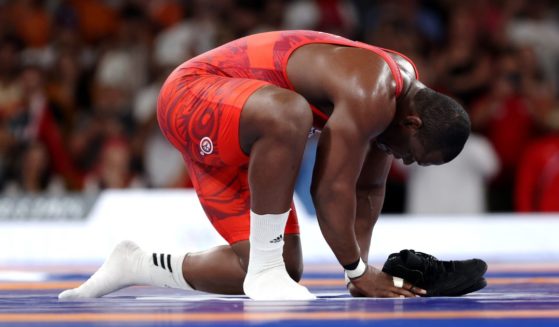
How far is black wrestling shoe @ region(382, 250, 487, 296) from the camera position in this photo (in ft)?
11.8

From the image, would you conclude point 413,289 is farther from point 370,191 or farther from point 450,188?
point 450,188

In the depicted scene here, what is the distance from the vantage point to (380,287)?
360 centimetres

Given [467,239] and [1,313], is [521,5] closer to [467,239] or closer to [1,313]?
[467,239]

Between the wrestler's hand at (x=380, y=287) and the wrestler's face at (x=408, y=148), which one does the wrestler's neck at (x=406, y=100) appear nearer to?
the wrestler's face at (x=408, y=148)

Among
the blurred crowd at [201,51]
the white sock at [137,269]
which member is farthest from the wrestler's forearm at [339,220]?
the blurred crowd at [201,51]

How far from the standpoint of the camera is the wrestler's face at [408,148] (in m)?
3.64

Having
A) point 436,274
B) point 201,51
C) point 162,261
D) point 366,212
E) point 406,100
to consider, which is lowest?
point 436,274

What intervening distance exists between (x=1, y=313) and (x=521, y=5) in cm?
655

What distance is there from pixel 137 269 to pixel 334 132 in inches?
40.1

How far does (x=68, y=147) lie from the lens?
8250 mm

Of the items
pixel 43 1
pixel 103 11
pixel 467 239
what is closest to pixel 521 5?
pixel 467 239

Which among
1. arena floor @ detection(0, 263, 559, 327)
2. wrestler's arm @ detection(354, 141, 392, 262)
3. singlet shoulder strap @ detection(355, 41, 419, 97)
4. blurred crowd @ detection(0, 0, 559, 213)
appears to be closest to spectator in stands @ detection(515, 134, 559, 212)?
blurred crowd @ detection(0, 0, 559, 213)

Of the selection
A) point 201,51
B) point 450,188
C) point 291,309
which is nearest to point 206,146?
point 291,309

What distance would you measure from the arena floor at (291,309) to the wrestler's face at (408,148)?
0.50 m
